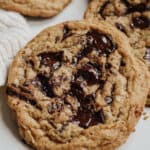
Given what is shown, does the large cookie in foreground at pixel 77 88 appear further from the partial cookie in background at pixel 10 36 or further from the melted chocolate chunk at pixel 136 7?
the melted chocolate chunk at pixel 136 7

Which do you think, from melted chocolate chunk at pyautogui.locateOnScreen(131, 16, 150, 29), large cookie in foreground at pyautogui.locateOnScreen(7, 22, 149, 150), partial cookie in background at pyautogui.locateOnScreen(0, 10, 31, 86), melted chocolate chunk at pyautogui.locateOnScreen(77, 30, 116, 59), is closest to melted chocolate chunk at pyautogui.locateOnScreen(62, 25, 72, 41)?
large cookie in foreground at pyautogui.locateOnScreen(7, 22, 149, 150)

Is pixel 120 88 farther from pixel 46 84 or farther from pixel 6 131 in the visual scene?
pixel 6 131

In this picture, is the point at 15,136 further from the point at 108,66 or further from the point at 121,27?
the point at 121,27

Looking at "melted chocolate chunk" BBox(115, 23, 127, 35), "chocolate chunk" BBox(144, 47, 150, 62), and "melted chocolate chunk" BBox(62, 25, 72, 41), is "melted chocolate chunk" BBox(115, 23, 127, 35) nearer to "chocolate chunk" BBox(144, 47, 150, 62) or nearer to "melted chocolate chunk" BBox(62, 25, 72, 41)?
"chocolate chunk" BBox(144, 47, 150, 62)

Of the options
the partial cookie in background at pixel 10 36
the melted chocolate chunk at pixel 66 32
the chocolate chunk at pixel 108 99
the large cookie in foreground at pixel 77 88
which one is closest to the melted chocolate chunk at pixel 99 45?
the large cookie in foreground at pixel 77 88

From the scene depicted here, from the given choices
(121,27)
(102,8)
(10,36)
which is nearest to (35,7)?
(10,36)

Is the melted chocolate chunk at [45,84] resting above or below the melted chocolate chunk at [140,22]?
below

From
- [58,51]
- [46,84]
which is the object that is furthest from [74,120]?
[58,51]
